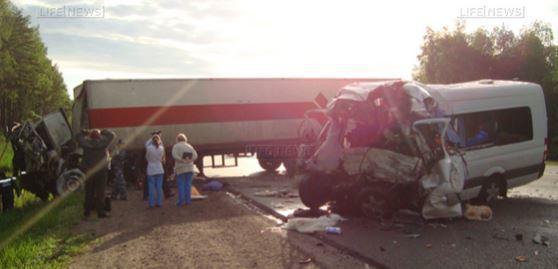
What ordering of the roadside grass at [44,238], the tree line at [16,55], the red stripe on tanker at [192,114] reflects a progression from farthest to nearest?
the tree line at [16,55], the red stripe on tanker at [192,114], the roadside grass at [44,238]

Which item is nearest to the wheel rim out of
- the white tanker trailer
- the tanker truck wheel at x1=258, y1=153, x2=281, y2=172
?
the white tanker trailer

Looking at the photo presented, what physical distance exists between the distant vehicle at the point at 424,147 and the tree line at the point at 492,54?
3058 cm

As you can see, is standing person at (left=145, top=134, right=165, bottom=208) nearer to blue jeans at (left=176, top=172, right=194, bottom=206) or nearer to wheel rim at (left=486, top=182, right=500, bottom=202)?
blue jeans at (left=176, top=172, right=194, bottom=206)

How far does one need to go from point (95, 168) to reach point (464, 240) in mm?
7322

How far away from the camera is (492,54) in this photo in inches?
1596

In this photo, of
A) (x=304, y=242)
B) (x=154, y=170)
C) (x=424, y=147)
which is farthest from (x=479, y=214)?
(x=154, y=170)

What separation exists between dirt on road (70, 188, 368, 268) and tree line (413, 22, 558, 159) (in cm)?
3336

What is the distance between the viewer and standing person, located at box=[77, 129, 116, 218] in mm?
11031

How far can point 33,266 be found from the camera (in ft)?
22.3

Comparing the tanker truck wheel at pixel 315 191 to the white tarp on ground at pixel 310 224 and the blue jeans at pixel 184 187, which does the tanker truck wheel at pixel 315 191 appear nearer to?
the white tarp on ground at pixel 310 224

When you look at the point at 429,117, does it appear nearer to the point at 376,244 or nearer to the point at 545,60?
the point at 376,244

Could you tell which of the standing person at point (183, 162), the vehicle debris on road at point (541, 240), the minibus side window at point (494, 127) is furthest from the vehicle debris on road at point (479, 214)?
the standing person at point (183, 162)

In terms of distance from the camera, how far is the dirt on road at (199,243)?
22.8 feet

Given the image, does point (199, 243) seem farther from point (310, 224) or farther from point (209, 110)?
point (209, 110)
